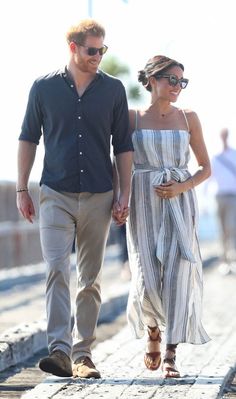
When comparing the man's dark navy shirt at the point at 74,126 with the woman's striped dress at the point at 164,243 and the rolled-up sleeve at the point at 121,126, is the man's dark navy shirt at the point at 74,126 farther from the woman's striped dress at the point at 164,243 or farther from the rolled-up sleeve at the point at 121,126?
the woman's striped dress at the point at 164,243

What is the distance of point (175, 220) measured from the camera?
28.6 ft

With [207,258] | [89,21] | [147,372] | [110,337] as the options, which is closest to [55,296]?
[147,372]

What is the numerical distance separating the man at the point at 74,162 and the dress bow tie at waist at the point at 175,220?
26cm

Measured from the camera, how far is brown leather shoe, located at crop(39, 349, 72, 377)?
826 cm

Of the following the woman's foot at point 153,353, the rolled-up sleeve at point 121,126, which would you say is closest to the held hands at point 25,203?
the rolled-up sleeve at point 121,126

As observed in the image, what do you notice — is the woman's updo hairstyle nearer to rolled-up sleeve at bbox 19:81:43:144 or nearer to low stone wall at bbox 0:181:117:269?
rolled-up sleeve at bbox 19:81:43:144

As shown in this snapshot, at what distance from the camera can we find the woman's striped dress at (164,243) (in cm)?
869

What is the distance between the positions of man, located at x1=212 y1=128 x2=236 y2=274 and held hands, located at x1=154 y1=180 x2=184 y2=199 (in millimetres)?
11473

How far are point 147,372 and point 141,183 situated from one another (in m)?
1.24

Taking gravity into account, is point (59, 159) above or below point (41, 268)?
above

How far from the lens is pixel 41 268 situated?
80.7 feet

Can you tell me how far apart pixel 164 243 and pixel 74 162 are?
31.4 inches

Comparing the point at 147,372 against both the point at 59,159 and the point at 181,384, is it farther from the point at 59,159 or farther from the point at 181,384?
the point at 59,159

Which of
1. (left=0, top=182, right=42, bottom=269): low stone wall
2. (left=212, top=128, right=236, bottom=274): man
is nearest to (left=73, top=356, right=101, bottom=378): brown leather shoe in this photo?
(left=212, top=128, right=236, bottom=274): man
